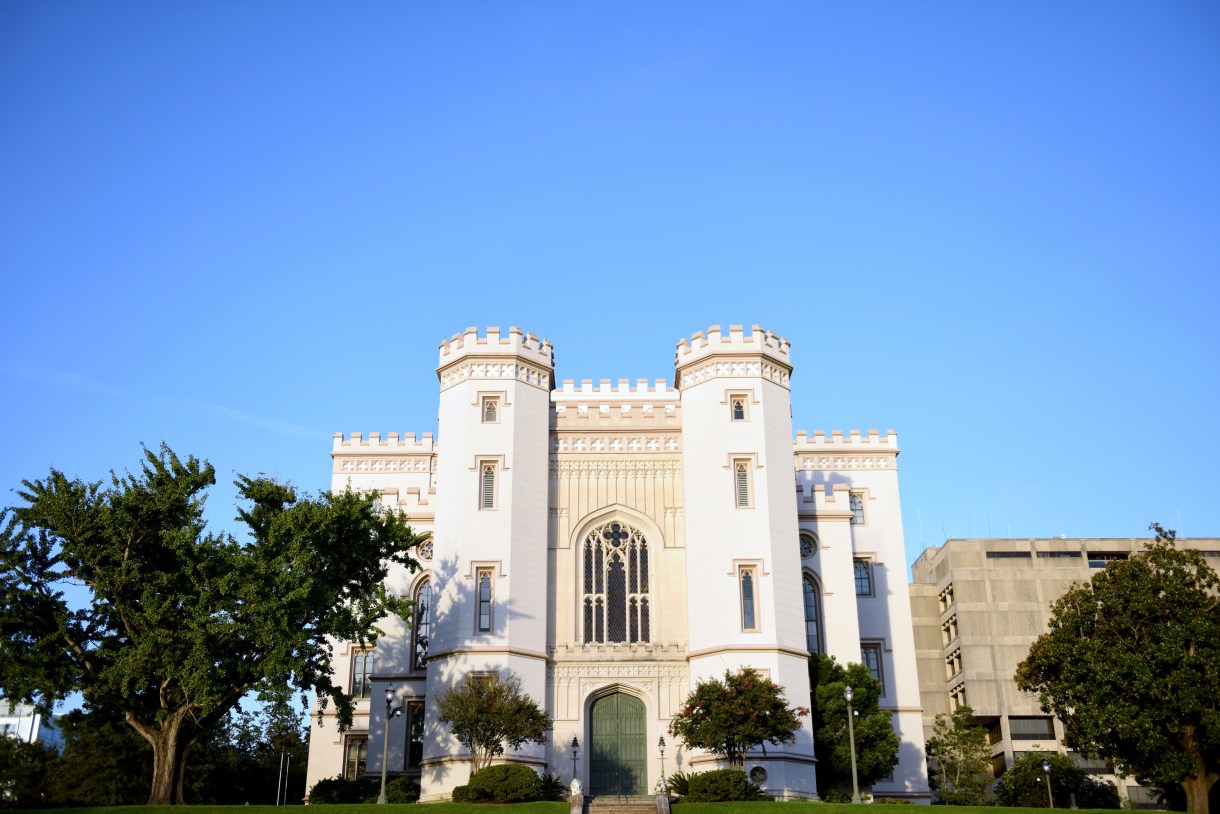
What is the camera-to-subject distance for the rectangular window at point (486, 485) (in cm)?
3862

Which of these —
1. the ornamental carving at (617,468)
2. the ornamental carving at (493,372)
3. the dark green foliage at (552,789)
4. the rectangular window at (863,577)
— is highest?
the ornamental carving at (493,372)

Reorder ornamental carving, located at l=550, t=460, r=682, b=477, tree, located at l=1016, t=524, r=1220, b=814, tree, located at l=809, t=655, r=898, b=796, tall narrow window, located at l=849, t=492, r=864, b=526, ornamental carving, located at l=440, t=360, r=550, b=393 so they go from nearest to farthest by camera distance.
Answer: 1. tree, located at l=1016, t=524, r=1220, b=814
2. tree, located at l=809, t=655, r=898, b=796
3. ornamental carving, located at l=440, t=360, r=550, b=393
4. ornamental carving, located at l=550, t=460, r=682, b=477
5. tall narrow window, located at l=849, t=492, r=864, b=526

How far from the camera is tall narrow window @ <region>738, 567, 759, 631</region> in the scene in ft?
122

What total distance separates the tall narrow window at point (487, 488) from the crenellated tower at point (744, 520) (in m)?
6.81

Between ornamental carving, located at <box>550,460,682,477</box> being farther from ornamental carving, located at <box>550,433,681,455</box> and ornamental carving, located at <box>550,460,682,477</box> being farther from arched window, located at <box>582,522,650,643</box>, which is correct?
arched window, located at <box>582,522,650,643</box>

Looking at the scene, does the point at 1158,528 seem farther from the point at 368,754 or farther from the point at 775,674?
the point at 368,754

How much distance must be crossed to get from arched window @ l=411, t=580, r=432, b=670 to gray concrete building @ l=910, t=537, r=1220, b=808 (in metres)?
39.6

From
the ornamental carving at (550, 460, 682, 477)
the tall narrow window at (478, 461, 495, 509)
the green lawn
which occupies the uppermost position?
the ornamental carving at (550, 460, 682, 477)

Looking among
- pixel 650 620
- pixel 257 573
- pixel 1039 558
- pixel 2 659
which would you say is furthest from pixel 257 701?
pixel 1039 558

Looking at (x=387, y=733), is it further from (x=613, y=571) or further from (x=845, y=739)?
(x=845, y=739)

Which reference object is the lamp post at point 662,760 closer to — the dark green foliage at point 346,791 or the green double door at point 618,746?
the green double door at point 618,746

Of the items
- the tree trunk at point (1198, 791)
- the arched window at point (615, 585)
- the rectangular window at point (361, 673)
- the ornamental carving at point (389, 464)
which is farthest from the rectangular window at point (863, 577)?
the rectangular window at point (361, 673)

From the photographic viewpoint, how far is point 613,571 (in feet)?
131

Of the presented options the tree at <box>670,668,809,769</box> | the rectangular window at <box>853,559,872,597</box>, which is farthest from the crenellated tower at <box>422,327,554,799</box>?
the rectangular window at <box>853,559,872,597</box>
